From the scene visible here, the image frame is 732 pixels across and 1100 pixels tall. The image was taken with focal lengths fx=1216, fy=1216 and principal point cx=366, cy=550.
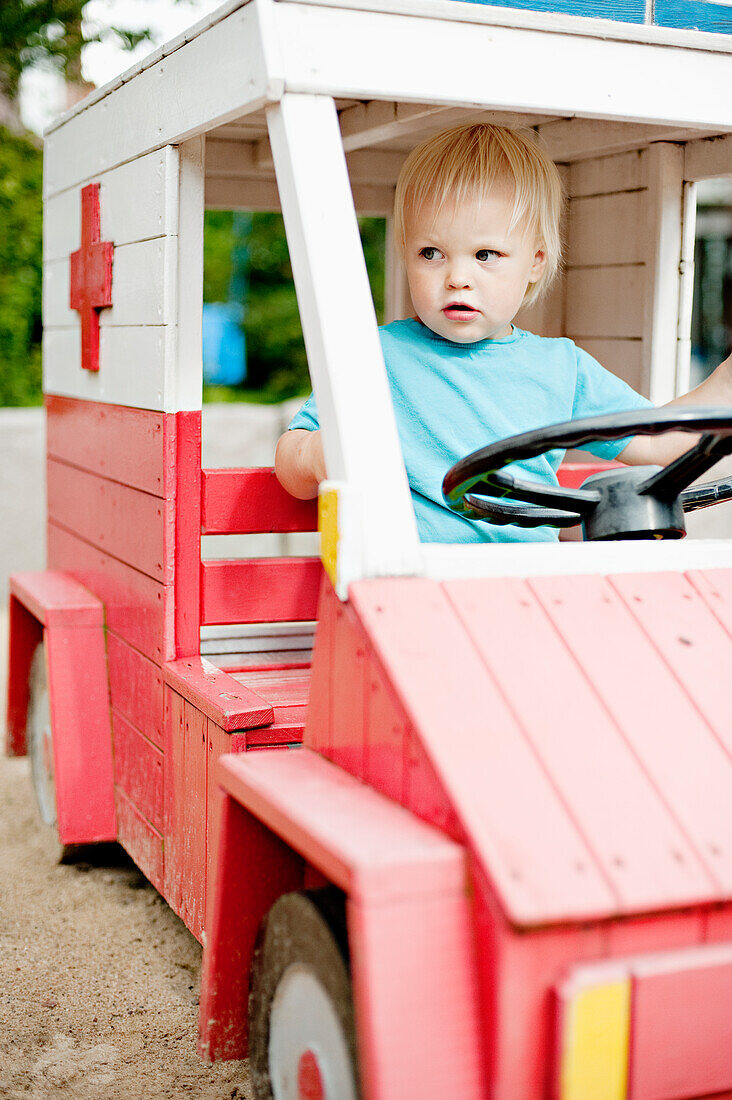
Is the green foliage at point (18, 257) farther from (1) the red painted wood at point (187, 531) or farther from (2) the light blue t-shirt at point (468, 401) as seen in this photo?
(2) the light blue t-shirt at point (468, 401)

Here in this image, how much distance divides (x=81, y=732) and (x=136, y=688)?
12.8 inches

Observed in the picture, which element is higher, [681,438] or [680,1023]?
[681,438]

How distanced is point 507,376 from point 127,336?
34.1 inches

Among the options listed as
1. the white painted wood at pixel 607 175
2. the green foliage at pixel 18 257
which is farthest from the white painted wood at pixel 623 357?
the green foliage at pixel 18 257

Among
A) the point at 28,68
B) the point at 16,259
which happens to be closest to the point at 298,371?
the point at 16,259

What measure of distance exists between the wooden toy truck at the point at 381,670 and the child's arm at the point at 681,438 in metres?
0.49

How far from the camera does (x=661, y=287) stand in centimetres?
303

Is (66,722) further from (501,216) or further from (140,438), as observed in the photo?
(501,216)

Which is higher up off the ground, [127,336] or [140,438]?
[127,336]

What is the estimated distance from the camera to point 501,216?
7.23 ft

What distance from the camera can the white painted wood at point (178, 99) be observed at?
1.80 metres

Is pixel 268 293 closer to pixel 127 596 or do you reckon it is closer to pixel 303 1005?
pixel 127 596

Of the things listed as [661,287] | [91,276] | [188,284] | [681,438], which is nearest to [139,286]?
[188,284]

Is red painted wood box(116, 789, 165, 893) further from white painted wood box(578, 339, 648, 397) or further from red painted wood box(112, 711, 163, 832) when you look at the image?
white painted wood box(578, 339, 648, 397)
